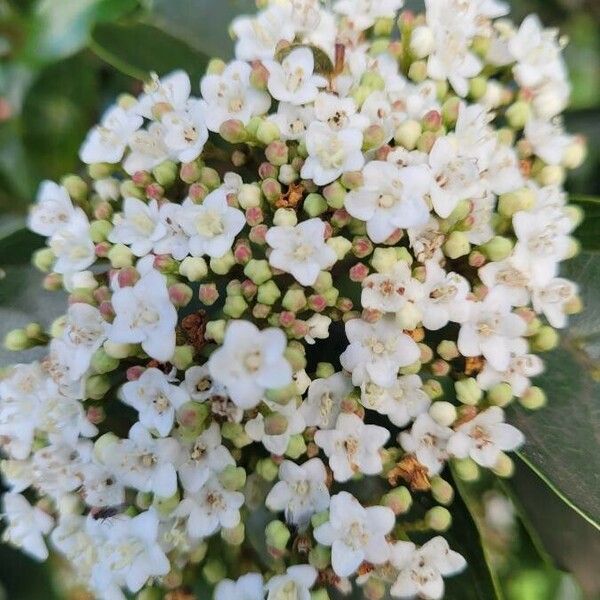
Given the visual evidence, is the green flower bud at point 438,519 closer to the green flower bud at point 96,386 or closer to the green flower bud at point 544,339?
the green flower bud at point 544,339

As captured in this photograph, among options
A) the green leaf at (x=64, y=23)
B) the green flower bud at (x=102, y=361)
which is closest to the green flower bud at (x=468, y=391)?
the green flower bud at (x=102, y=361)

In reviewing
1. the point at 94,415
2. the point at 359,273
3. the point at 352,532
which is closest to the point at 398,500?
the point at 352,532

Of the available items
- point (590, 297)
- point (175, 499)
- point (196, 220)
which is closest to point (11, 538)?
point (175, 499)

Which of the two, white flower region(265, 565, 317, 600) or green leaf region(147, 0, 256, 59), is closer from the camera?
white flower region(265, 565, 317, 600)

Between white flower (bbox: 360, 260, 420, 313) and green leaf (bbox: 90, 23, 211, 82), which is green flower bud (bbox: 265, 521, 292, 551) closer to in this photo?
white flower (bbox: 360, 260, 420, 313)

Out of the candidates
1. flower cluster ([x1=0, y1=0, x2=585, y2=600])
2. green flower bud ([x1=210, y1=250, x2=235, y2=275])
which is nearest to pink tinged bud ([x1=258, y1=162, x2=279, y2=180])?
flower cluster ([x1=0, y1=0, x2=585, y2=600])

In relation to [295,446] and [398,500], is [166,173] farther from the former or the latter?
[398,500]

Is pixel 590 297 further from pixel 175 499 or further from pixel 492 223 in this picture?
pixel 175 499
